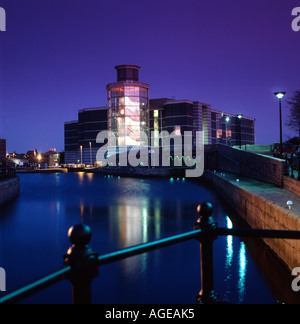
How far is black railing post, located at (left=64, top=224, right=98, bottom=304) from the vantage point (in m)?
2.00

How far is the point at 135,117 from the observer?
9206 cm

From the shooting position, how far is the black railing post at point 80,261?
2.00m

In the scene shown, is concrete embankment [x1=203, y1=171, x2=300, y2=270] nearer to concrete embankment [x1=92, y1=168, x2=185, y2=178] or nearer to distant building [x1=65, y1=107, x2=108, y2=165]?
concrete embankment [x1=92, y1=168, x2=185, y2=178]

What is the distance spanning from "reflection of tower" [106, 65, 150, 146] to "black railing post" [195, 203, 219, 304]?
88584 millimetres

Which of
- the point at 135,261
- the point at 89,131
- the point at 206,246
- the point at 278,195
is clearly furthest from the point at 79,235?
the point at 89,131

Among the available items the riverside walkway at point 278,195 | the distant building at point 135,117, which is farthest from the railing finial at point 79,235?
the distant building at point 135,117

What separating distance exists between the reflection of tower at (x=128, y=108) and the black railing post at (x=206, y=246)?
88584 mm

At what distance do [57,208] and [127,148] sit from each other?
62508mm

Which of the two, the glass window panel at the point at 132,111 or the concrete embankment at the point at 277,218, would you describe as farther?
the glass window panel at the point at 132,111

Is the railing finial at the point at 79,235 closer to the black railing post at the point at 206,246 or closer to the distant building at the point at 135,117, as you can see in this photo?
the black railing post at the point at 206,246

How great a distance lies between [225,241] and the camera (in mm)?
14023
